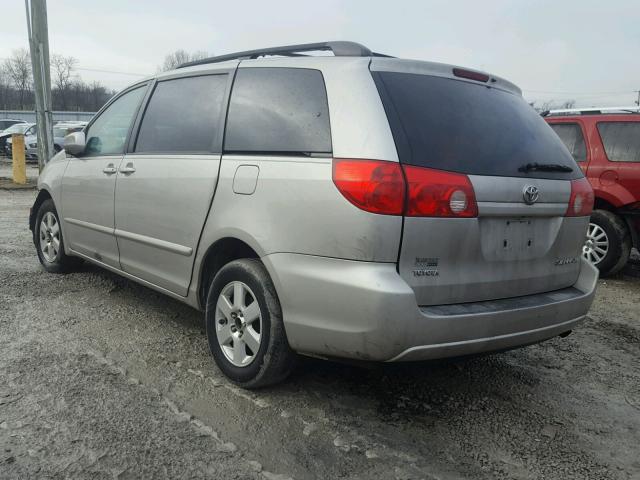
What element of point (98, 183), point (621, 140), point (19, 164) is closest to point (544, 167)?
point (98, 183)

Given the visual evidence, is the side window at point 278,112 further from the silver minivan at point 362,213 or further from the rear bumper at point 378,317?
the rear bumper at point 378,317

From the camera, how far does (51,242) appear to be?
5.23 meters

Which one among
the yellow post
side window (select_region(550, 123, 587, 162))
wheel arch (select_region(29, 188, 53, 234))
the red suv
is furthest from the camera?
the yellow post

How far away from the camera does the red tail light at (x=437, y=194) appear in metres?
2.43

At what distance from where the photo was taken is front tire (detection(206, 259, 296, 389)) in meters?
2.77

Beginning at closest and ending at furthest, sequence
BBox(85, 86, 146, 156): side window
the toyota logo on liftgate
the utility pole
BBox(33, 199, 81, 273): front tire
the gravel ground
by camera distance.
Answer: the gravel ground, the toyota logo on liftgate, BBox(85, 86, 146, 156): side window, BBox(33, 199, 81, 273): front tire, the utility pole

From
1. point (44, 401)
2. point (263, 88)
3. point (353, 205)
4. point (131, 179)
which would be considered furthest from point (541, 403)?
point (131, 179)

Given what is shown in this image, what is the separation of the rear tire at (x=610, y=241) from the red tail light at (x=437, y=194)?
4278 millimetres

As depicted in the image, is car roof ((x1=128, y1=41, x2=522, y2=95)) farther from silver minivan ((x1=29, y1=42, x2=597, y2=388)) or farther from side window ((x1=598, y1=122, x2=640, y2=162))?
side window ((x1=598, y1=122, x2=640, y2=162))

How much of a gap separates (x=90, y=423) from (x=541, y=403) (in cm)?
224

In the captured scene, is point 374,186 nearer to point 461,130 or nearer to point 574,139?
point 461,130

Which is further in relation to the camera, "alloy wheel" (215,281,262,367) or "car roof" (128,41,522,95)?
"alloy wheel" (215,281,262,367)

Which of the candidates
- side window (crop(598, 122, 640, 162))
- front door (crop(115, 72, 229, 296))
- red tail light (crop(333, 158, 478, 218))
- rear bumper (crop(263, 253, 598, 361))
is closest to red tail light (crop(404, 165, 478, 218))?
red tail light (crop(333, 158, 478, 218))

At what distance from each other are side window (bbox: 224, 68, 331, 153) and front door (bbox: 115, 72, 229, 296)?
0.15 m
